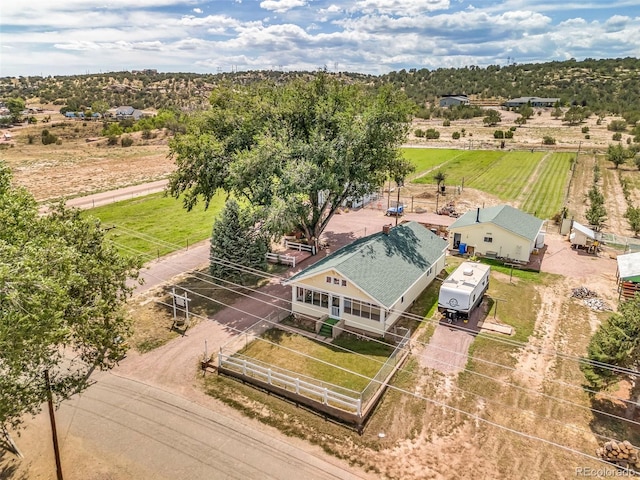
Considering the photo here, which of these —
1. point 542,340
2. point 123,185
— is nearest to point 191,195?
point 542,340

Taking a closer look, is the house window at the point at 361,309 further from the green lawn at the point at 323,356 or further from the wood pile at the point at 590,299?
the wood pile at the point at 590,299

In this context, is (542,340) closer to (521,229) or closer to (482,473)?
(482,473)

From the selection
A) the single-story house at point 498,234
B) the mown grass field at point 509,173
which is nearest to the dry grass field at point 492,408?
the single-story house at point 498,234

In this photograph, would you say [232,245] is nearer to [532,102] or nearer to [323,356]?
[323,356]

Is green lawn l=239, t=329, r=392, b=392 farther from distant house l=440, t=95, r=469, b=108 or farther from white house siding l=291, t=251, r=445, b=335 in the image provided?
distant house l=440, t=95, r=469, b=108

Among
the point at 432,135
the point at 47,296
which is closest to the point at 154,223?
the point at 47,296

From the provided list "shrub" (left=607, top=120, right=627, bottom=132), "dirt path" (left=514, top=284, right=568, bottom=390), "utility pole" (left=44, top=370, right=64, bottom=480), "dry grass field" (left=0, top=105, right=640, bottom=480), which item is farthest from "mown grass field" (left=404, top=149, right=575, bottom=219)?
"utility pole" (left=44, top=370, right=64, bottom=480)
